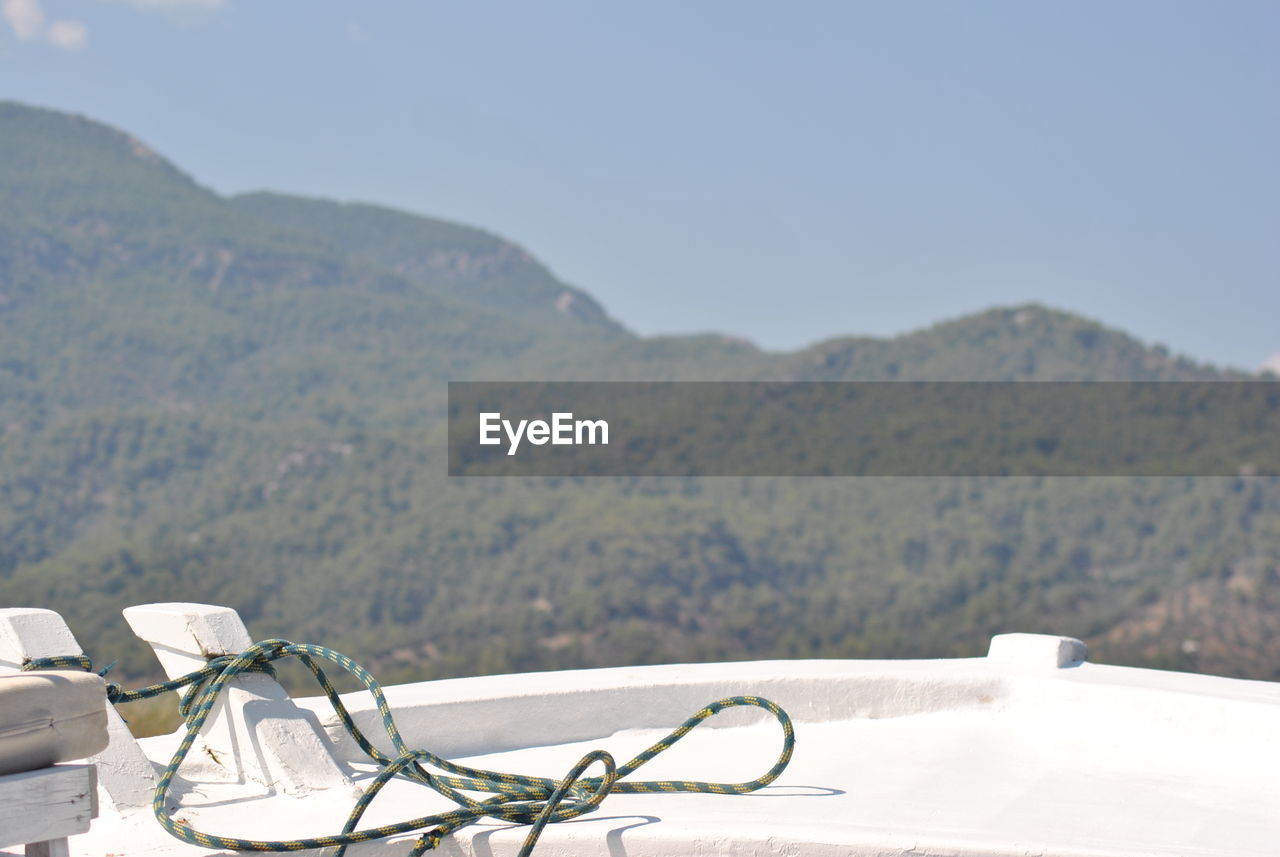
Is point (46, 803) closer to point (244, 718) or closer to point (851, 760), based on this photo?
point (244, 718)

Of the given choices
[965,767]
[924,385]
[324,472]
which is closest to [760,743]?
[965,767]

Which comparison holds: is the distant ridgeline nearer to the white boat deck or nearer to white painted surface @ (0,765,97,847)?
the white boat deck

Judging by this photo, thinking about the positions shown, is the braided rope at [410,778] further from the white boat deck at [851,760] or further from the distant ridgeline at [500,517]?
the distant ridgeline at [500,517]

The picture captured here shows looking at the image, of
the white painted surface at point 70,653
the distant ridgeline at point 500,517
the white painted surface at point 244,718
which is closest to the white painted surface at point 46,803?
the white painted surface at point 70,653

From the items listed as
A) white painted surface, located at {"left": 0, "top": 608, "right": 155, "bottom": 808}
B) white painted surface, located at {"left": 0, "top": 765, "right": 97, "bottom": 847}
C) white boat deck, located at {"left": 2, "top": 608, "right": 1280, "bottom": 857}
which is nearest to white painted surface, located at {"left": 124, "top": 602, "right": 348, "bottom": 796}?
white boat deck, located at {"left": 2, "top": 608, "right": 1280, "bottom": 857}

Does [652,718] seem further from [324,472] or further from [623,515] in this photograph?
[324,472]

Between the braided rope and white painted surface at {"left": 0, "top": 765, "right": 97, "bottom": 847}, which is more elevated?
white painted surface at {"left": 0, "top": 765, "right": 97, "bottom": 847}
